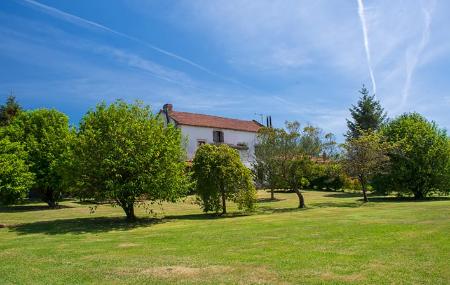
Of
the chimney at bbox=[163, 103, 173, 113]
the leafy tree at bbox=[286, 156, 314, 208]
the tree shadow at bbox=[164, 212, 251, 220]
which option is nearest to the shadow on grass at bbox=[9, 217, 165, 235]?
the tree shadow at bbox=[164, 212, 251, 220]

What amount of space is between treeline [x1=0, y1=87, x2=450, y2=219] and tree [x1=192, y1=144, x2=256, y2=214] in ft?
0.19

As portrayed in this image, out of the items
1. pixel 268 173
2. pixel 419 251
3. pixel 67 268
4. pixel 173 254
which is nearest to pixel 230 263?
pixel 173 254

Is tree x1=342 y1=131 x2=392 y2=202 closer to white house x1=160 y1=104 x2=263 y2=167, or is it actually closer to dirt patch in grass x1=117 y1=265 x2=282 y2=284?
white house x1=160 y1=104 x2=263 y2=167

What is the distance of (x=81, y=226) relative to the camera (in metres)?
20.1

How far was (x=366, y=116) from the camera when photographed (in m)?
66.6

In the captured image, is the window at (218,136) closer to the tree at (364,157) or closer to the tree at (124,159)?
the tree at (364,157)

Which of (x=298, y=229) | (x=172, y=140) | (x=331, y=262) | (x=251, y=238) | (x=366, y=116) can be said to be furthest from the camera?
(x=366, y=116)

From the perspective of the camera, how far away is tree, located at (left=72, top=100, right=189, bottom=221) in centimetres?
2070

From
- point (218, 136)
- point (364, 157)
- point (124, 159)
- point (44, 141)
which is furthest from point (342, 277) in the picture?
point (218, 136)

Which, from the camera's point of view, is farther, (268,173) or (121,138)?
(268,173)

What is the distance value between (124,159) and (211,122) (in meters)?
36.1

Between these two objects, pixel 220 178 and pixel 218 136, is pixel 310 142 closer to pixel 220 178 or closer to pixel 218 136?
pixel 220 178

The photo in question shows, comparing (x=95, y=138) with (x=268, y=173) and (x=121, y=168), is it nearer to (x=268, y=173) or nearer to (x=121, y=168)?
(x=121, y=168)

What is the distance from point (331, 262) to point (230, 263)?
7.29ft
